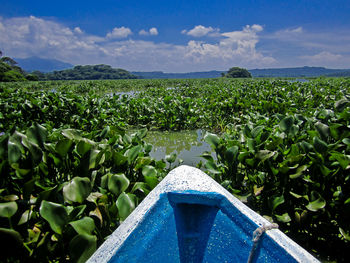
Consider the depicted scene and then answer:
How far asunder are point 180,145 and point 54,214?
3.79m

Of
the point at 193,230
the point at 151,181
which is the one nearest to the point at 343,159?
the point at 193,230

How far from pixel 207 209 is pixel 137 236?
0.37m

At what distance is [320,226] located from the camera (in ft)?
6.14

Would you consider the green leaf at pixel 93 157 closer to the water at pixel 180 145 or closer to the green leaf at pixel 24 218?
the green leaf at pixel 24 218

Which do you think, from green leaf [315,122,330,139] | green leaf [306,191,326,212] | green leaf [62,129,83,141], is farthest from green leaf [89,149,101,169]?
green leaf [315,122,330,139]

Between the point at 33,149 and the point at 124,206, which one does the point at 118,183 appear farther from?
the point at 33,149

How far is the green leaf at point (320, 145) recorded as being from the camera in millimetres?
1655

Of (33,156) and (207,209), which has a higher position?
(33,156)

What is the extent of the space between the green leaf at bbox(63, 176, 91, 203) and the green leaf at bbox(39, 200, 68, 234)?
176mm

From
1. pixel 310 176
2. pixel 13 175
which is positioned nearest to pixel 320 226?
pixel 310 176

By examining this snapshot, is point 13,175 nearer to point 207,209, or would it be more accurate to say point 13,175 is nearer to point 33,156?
point 33,156

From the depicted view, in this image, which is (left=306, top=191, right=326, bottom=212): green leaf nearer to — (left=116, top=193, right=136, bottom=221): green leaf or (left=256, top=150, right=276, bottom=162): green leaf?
(left=256, top=150, right=276, bottom=162): green leaf

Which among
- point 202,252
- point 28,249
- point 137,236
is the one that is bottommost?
point 28,249

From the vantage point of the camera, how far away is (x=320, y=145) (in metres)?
1.67
